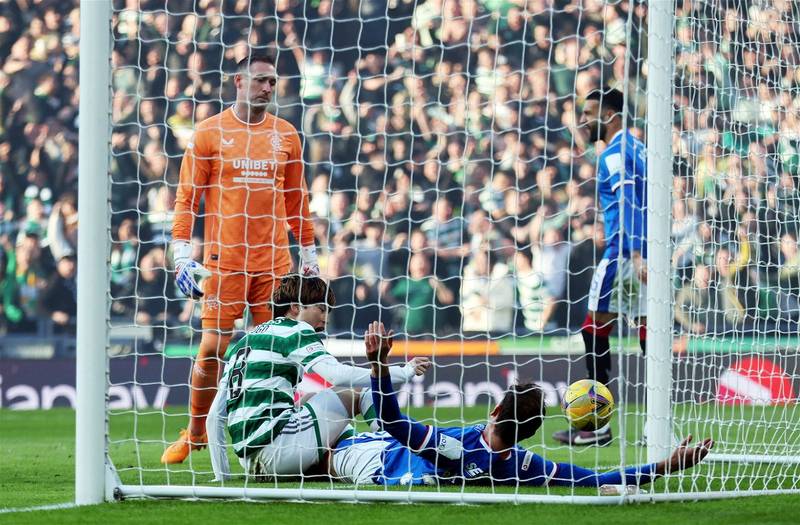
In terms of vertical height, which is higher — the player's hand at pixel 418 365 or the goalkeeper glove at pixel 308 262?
the goalkeeper glove at pixel 308 262

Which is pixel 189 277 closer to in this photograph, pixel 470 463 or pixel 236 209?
pixel 236 209

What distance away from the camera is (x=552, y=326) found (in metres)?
11.0

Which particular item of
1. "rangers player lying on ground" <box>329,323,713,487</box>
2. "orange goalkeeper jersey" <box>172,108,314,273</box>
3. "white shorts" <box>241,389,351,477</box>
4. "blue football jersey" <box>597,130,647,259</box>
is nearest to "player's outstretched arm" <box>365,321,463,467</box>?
"rangers player lying on ground" <box>329,323,713,487</box>

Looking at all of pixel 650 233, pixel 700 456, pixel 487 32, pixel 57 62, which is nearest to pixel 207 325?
pixel 650 233

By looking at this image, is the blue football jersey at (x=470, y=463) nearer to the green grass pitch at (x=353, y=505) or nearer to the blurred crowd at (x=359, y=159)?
the green grass pitch at (x=353, y=505)

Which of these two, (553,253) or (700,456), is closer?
(700,456)

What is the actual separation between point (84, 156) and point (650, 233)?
2.16 m

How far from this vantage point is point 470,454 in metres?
4.21

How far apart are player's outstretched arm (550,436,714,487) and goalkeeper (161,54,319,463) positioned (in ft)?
5.45

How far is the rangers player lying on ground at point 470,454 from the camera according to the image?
3.99 metres

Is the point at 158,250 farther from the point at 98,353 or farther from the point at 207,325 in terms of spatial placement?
the point at 98,353

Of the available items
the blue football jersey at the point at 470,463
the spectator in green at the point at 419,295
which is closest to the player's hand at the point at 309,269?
the blue football jersey at the point at 470,463

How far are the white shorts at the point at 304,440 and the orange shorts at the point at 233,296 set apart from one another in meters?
1.08

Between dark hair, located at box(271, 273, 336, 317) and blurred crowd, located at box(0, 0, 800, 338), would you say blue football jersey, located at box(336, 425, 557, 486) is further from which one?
blurred crowd, located at box(0, 0, 800, 338)
